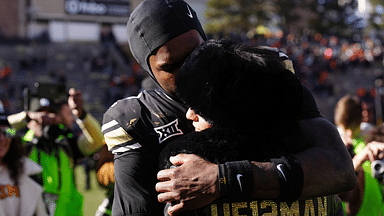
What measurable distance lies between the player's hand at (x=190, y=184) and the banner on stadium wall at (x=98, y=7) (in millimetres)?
36352

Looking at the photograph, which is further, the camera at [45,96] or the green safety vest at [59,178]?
the camera at [45,96]

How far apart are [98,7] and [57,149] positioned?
1329 inches

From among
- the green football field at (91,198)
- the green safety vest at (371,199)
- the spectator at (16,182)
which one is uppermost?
the spectator at (16,182)

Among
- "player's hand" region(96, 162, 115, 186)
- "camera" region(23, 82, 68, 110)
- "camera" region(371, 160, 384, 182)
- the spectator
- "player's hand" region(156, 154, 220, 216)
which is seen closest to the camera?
"player's hand" region(156, 154, 220, 216)

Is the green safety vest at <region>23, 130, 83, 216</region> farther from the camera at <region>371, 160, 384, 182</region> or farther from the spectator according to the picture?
the camera at <region>371, 160, 384, 182</region>

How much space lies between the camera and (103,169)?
276 cm

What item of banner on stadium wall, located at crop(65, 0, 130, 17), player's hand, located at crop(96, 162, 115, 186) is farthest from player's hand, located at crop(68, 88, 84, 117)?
banner on stadium wall, located at crop(65, 0, 130, 17)

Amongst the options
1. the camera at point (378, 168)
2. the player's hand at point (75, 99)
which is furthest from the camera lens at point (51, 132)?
the camera at point (378, 168)

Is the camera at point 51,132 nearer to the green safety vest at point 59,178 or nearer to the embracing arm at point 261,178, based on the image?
the green safety vest at point 59,178

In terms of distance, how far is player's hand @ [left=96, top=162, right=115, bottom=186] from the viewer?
2.73m

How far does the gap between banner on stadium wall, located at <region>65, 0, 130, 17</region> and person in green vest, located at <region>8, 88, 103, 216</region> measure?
33.2 metres

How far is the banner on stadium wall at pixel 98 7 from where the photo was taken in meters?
35.2

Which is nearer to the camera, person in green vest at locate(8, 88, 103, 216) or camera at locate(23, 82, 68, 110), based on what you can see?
person in green vest at locate(8, 88, 103, 216)

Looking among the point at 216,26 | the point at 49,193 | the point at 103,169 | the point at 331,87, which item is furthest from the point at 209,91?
the point at 216,26
